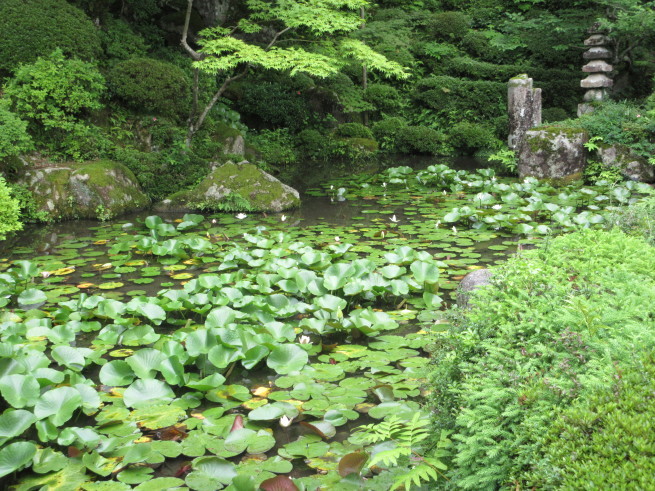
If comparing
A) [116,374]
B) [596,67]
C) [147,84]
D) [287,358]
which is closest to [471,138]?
[596,67]

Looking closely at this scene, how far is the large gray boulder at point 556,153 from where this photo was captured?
9.48 m

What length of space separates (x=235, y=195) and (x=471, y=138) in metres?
7.90

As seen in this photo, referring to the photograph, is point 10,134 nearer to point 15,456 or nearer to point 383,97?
point 15,456

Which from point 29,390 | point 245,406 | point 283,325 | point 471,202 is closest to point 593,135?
point 471,202

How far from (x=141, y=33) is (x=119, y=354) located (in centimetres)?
990

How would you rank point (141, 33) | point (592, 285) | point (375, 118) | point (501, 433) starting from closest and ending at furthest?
point (501, 433)
point (592, 285)
point (141, 33)
point (375, 118)

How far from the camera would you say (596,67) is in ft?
35.1

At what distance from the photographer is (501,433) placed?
1720 mm

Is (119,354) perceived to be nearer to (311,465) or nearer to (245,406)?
(245,406)

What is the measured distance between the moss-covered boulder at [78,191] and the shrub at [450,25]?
42.5 ft

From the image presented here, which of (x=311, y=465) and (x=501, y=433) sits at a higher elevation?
(x=501, y=433)

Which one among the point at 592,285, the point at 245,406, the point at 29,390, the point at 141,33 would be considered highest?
the point at 141,33

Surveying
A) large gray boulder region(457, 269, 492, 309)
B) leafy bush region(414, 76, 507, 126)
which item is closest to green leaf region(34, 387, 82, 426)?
large gray boulder region(457, 269, 492, 309)

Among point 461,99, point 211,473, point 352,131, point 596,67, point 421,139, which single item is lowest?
point 211,473
